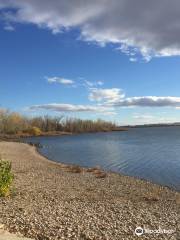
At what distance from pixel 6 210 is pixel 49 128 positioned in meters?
163

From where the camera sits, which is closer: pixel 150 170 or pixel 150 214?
pixel 150 214

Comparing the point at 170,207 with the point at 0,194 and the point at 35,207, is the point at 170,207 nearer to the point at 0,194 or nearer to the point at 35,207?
the point at 35,207

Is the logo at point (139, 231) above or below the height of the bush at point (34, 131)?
below

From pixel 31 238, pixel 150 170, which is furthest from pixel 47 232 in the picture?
pixel 150 170

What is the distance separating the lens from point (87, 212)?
538 inches

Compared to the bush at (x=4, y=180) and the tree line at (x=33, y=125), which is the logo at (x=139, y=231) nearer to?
the bush at (x=4, y=180)

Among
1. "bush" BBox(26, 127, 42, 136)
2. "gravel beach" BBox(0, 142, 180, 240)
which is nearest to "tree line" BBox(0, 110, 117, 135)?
"bush" BBox(26, 127, 42, 136)

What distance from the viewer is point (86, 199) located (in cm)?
1709

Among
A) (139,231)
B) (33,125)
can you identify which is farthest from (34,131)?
(139,231)

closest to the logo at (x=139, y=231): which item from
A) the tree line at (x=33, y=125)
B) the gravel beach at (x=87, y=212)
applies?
the gravel beach at (x=87, y=212)

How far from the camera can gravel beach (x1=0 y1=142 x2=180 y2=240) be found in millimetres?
10945

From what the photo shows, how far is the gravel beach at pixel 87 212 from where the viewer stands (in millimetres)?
10945

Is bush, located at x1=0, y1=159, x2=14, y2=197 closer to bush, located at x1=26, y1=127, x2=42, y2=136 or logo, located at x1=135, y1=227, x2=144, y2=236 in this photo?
logo, located at x1=135, y1=227, x2=144, y2=236

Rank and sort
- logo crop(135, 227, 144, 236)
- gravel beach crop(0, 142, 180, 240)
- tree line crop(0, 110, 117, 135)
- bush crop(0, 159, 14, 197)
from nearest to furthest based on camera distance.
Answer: gravel beach crop(0, 142, 180, 240)
logo crop(135, 227, 144, 236)
bush crop(0, 159, 14, 197)
tree line crop(0, 110, 117, 135)
